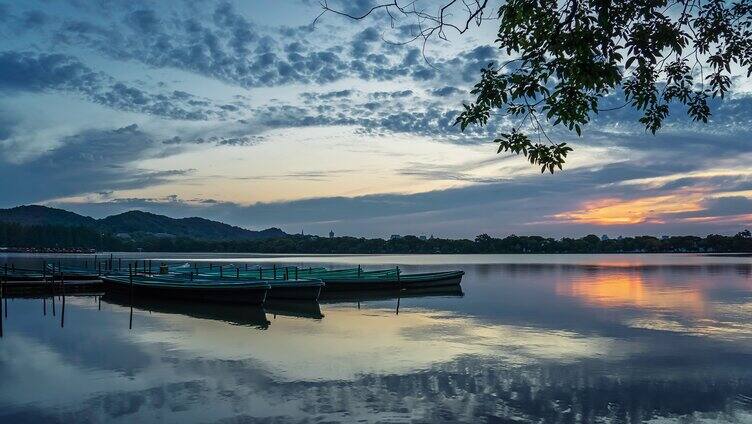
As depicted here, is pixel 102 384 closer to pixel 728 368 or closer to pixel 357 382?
pixel 357 382

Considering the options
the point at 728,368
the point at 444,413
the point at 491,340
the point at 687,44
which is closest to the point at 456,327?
the point at 491,340

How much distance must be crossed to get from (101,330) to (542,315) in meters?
22.4

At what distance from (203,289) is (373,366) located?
20914mm

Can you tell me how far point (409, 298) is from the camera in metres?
43.1

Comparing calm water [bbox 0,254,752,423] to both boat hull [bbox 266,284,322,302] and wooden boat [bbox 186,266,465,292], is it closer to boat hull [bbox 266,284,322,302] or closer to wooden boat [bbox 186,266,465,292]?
boat hull [bbox 266,284,322,302]

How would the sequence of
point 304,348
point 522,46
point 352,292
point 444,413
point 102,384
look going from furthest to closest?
1. point 352,292
2. point 304,348
3. point 102,384
4. point 444,413
5. point 522,46

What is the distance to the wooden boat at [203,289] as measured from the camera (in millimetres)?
33438

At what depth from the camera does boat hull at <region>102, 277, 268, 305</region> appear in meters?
33.4

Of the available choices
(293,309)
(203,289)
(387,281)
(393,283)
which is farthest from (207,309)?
(393,283)

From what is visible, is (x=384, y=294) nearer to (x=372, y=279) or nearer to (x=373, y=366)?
(x=372, y=279)

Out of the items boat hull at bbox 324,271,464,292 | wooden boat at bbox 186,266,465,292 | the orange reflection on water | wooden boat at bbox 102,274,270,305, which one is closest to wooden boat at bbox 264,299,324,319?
wooden boat at bbox 102,274,270,305

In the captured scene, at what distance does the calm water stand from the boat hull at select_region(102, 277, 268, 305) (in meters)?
1.22

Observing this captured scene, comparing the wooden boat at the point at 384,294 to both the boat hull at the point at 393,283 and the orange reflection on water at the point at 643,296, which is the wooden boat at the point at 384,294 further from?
the orange reflection on water at the point at 643,296

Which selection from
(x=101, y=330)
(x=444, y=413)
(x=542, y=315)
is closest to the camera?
(x=444, y=413)
